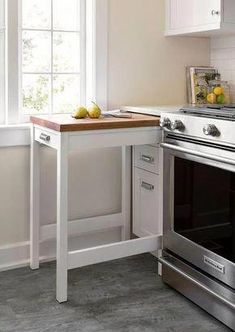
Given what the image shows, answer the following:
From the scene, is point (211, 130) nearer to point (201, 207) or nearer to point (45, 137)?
point (201, 207)

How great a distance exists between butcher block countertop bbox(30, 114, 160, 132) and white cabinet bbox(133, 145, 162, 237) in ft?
0.88

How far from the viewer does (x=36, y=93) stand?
3.20m

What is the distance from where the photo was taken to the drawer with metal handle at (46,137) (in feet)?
8.46

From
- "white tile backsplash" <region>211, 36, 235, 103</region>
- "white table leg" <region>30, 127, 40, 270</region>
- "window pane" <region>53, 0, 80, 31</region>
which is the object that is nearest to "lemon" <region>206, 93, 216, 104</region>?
"white tile backsplash" <region>211, 36, 235, 103</region>

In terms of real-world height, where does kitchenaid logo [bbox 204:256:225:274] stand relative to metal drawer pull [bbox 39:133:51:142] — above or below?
below

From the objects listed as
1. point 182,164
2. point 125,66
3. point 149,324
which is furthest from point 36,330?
point 125,66

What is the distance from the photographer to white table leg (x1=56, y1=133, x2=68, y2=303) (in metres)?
2.49

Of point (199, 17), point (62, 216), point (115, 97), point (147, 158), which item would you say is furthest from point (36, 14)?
point (62, 216)

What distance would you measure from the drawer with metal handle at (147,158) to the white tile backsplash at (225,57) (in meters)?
0.81

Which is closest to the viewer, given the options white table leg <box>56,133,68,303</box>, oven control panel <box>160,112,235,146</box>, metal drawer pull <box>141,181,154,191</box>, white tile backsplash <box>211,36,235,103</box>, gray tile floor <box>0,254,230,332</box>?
oven control panel <box>160,112,235,146</box>

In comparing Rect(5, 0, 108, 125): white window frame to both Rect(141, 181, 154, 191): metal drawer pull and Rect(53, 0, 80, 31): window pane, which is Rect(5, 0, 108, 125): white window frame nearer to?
Rect(53, 0, 80, 31): window pane

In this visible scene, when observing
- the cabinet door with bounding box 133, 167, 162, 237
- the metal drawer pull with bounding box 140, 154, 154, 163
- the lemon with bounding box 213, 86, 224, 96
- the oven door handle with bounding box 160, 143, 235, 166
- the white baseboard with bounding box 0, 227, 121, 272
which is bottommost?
the white baseboard with bounding box 0, 227, 121, 272

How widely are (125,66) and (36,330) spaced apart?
1.81 m

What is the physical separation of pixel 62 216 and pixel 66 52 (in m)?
1.24
